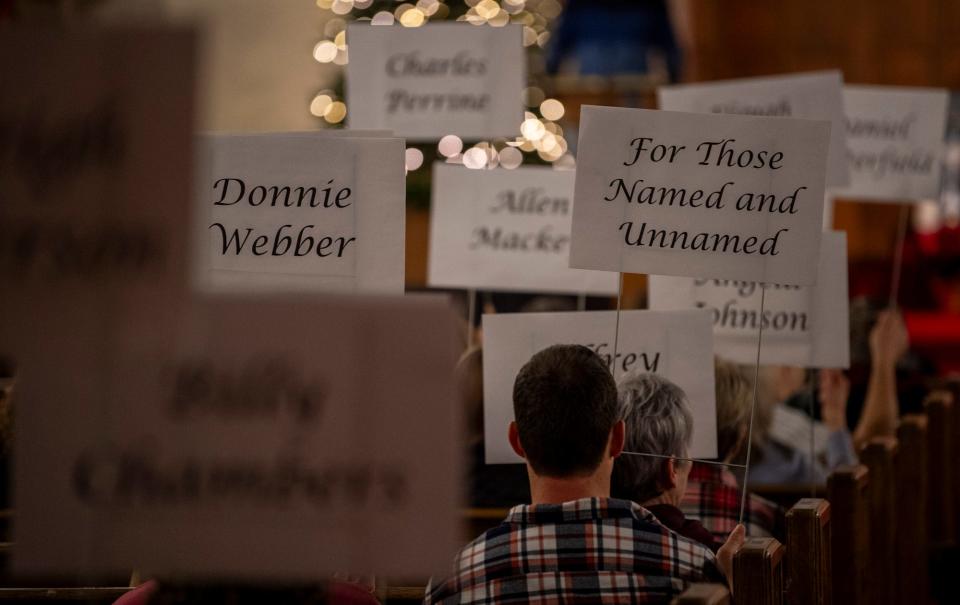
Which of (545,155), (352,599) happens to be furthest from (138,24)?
(545,155)

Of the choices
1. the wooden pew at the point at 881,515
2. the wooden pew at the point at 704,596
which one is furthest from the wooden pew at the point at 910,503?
the wooden pew at the point at 704,596

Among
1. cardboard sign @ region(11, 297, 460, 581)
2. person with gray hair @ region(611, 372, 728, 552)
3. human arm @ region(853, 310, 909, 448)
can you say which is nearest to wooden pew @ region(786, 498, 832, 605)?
person with gray hair @ region(611, 372, 728, 552)

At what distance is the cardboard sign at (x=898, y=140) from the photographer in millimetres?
4016

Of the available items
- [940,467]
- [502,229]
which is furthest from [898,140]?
[502,229]

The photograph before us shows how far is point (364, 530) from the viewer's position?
1170 mm

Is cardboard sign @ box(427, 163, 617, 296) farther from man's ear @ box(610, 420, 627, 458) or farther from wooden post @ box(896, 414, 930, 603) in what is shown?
man's ear @ box(610, 420, 627, 458)

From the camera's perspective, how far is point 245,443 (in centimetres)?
116

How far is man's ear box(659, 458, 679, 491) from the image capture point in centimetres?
199

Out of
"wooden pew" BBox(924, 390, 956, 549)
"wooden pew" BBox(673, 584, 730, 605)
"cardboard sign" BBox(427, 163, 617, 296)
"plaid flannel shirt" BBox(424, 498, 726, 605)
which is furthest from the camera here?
"wooden pew" BBox(924, 390, 956, 549)

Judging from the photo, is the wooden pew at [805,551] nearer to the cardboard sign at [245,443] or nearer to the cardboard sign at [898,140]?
the cardboard sign at [245,443]

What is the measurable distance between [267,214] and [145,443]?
0.96m

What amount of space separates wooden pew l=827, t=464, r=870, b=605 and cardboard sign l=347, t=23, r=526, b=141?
1.53m

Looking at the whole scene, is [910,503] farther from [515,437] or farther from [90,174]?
[90,174]

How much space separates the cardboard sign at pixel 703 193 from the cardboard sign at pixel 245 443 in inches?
42.4
